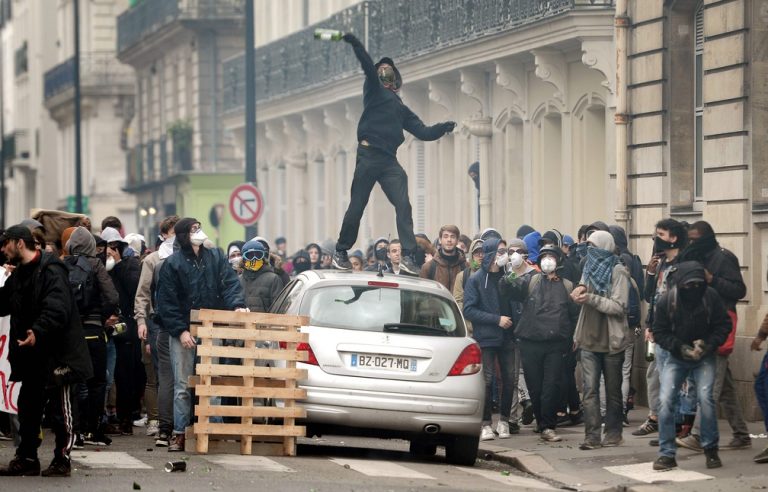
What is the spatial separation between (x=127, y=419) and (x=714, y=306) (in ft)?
19.1

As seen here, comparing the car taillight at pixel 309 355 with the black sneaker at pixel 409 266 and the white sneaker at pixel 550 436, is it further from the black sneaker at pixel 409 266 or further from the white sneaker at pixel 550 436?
the black sneaker at pixel 409 266

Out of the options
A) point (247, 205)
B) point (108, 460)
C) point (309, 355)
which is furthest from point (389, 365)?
point (247, 205)

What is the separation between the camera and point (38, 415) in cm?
1349

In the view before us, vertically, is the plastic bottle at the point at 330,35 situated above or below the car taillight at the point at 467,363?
above

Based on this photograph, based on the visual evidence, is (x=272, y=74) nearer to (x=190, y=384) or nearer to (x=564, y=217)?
(x=564, y=217)

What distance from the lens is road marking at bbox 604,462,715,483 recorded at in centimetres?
1399

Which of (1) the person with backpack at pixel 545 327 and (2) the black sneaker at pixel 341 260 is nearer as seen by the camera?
(1) the person with backpack at pixel 545 327

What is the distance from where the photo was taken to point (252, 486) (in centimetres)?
1291

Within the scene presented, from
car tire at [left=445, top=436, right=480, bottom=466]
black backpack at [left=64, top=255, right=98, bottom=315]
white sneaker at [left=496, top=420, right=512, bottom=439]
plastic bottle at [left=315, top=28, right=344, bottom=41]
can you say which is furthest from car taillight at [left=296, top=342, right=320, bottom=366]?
plastic bottle at [left=315, top=28, right=344, bottom=41]

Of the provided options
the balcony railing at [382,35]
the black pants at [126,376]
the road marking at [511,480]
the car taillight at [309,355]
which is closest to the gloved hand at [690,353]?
the road marking at [511,480]

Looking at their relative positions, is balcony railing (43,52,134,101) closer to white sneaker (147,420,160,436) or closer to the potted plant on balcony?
the potted plant on balcony

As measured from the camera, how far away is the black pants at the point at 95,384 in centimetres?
1595

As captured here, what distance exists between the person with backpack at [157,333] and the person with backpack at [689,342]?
3.95 metres

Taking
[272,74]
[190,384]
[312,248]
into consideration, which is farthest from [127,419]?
[272,74]
